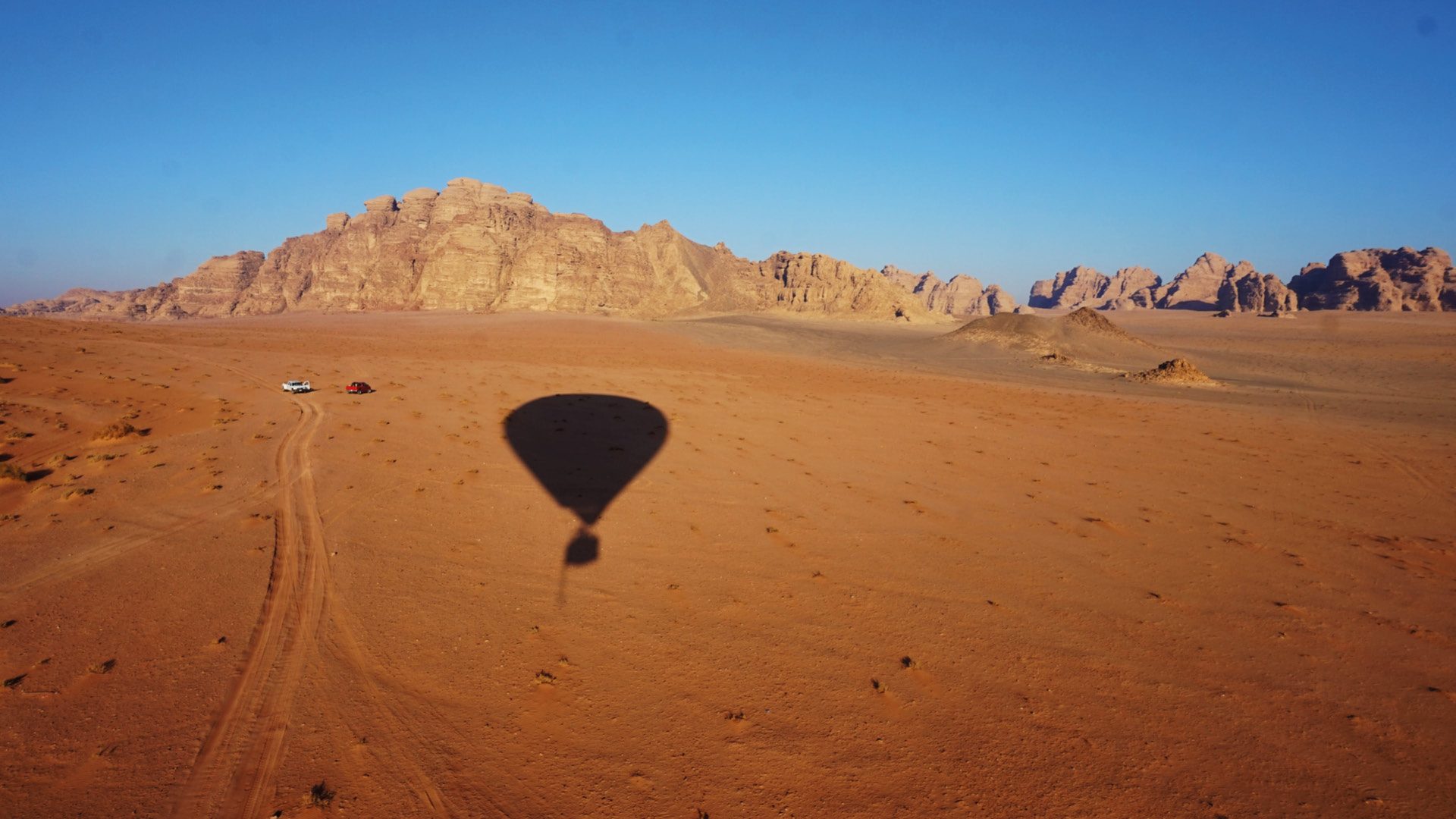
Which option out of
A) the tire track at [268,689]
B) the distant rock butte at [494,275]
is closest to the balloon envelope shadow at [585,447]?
the tire track at [268,689]

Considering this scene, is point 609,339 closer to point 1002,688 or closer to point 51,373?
point 51,373

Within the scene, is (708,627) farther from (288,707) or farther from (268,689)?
(268,689)

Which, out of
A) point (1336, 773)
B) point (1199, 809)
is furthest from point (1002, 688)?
point (1336, 773)

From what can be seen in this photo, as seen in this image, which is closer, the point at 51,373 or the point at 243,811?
the point at 243,811

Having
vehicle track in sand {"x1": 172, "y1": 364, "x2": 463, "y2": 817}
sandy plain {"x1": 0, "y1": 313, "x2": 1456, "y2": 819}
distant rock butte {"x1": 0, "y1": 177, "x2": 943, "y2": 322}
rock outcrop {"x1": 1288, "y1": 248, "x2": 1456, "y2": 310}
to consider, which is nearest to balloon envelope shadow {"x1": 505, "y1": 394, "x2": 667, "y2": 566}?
sandy plain {"x1": 0, "y1": 313, "x2": 1456, "y2": 819}

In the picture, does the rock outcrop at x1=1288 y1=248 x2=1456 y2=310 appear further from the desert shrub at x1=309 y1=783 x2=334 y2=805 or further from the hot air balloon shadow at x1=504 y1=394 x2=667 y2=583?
the desert shrub at x1=309 y1=783 x2=334 y2=805

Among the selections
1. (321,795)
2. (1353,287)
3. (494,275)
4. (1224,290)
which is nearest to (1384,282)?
(1353,287)

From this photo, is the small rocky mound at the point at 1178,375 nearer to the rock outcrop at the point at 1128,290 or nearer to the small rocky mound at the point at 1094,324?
the small rocky mound at the point at 1094,324
